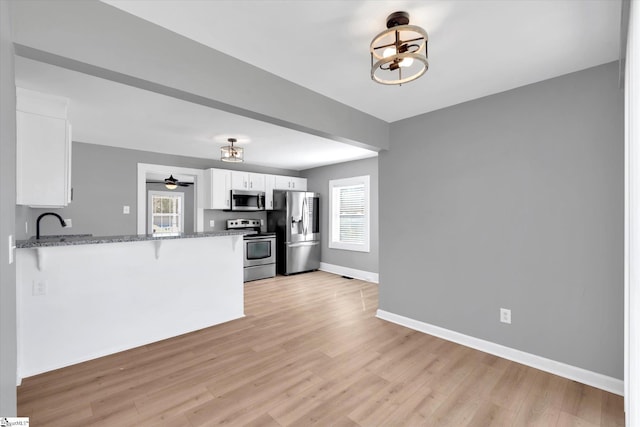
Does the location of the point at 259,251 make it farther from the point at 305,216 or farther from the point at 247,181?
the point at 247,181

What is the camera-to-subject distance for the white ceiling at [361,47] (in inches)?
63.0

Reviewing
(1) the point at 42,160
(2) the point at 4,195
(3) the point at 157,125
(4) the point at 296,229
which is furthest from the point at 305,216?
(2) the point at 4,195

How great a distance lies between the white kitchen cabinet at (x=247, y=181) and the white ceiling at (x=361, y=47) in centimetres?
230

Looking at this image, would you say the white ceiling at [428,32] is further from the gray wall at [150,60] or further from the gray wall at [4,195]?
the gray wall at [4,195]

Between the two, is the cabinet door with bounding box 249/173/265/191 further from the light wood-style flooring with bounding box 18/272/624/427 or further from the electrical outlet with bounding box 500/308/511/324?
the electrical outlet with bounding box 500/308/511/324

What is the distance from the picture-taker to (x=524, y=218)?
2.50 metres

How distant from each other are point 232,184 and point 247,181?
0.34m

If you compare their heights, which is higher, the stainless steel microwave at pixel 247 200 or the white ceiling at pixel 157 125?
the white ceiling at pixel 157 125

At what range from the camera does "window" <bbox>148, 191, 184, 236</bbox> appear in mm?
7250

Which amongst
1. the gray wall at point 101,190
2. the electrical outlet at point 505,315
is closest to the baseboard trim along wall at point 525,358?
the electrical outlet at point 505,315

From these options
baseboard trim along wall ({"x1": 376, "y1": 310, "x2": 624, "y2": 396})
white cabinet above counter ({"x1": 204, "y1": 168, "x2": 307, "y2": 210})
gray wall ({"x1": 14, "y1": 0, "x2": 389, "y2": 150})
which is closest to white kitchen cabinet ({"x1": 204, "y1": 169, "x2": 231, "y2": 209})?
white cabinet above counter ({"x1": 204, "y1": 168, "x2": 307, "y2": 210})

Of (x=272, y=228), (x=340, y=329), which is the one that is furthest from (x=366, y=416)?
(x=272, y=228)

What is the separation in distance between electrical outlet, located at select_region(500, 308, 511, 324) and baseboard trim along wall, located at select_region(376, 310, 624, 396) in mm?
238

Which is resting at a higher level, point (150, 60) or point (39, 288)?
point (150, 60)
